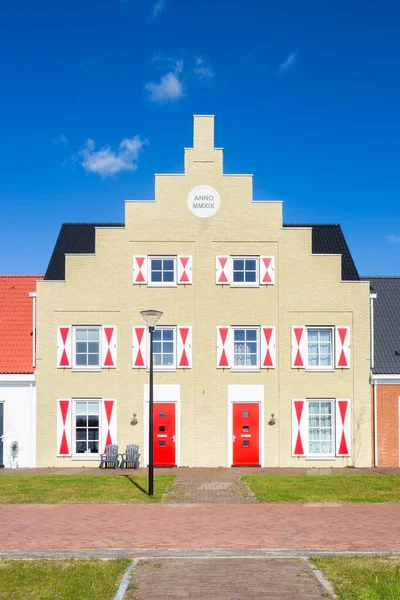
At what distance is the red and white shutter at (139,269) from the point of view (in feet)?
79.9

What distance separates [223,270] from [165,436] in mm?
6426

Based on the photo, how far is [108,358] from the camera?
24.1 metres

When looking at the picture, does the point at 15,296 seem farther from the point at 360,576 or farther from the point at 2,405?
the point at 360,576

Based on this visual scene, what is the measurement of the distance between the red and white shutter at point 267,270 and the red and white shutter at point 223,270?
46.9 inches

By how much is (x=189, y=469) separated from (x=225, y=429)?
6.43ft

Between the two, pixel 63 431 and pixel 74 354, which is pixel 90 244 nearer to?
pixel 74 354

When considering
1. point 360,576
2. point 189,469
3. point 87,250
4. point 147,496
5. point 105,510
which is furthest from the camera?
point 87,250

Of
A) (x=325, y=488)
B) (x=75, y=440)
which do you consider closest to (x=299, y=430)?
(x=325, y=488)

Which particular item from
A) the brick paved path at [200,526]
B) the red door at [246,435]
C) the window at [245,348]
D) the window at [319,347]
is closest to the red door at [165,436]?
the red door at [246,435]

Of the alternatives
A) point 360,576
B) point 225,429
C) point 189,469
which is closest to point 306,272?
point 225,429

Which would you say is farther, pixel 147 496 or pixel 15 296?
pixel 15 296

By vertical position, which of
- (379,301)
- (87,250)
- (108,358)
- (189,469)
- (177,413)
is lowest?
(189,469)

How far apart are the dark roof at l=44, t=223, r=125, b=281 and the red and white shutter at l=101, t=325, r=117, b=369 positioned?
9.64ft

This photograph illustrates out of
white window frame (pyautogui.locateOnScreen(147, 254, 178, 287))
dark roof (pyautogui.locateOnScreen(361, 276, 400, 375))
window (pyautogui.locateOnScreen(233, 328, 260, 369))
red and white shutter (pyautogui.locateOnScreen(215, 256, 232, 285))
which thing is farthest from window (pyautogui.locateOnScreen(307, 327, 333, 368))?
white window frame (pyautogui.locateOnScreen(147, 254, 178, 287))
